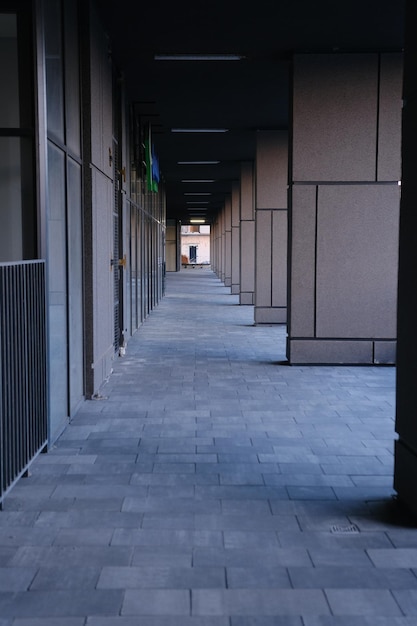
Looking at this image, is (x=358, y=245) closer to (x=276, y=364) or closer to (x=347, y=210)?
(x=347, y=210)

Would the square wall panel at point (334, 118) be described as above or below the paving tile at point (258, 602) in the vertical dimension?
above

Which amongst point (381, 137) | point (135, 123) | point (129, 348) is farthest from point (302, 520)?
point (135, 123)

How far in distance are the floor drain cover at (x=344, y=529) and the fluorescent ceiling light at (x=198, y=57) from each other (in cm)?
643

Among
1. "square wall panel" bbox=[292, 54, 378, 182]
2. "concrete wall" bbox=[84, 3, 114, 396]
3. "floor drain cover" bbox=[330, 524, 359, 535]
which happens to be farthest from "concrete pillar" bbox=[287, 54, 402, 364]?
"floor drain cover" bbox=[330, 524, 359, 535]

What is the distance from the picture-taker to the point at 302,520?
11.5 ft

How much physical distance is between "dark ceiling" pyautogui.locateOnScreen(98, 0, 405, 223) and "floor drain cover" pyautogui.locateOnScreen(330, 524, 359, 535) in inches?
199

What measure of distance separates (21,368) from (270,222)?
9659mm

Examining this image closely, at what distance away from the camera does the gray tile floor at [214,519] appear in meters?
2.67

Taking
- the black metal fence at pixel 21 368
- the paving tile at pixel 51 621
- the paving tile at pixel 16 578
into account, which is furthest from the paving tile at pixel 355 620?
the black metal fence at pixel 21 368

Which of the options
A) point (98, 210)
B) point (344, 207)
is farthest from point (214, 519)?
point (344, 207)

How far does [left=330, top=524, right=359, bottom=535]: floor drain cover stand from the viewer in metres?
3.35

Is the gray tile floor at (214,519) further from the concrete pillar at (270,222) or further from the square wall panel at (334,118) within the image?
the concrete pillar at (270,222)

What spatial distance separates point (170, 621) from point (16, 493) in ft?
5.43

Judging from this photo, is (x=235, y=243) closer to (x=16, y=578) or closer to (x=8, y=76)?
(x=8, y=76)
